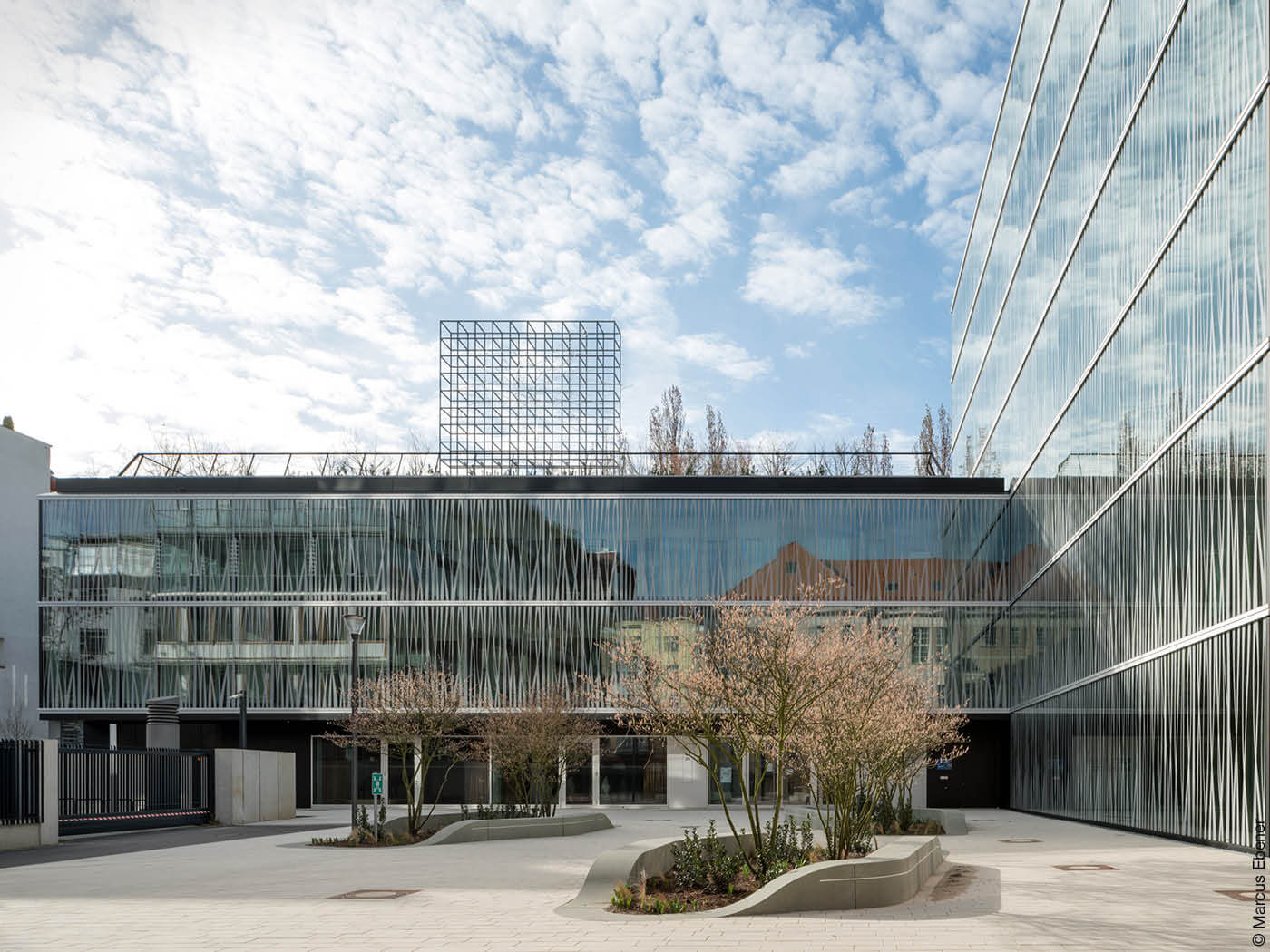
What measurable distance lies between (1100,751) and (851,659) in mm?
15978

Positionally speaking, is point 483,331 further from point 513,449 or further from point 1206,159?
point 1206,159

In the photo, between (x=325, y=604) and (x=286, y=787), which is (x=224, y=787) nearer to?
(x=286, y=787)

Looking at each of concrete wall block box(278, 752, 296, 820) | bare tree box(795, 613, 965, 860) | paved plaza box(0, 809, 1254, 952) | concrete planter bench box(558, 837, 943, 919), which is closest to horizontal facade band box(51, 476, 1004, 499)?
concrete wall block box(278, 752, 296, 820)

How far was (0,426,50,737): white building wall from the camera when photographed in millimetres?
A: 57406

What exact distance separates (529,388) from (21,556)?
25819 mm

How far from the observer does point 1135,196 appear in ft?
89.9

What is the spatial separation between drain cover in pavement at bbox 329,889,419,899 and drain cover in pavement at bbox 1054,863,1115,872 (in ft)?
31.2

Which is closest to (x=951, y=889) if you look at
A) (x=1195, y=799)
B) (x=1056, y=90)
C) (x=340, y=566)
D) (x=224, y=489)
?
(x=1195, y=799)

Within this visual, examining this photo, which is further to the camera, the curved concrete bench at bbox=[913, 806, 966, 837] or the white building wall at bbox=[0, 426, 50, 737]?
the white building wall at bbox=[0, 426, 50, 737]

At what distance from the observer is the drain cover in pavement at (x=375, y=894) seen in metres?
15.4

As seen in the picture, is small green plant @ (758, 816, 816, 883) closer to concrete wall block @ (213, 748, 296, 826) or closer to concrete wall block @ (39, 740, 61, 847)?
concrete wall block @ (39, 740, 61, 847)

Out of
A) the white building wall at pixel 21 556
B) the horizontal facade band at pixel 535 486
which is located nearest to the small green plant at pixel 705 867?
the horizontal facade band at pixel 535 486

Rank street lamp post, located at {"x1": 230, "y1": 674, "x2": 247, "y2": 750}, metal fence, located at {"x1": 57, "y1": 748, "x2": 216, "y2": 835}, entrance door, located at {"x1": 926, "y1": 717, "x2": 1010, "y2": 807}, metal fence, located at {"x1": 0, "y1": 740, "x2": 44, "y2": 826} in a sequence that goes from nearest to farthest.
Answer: metal fence, located at {"x1": 0, "y1": 740, "x2": 44, "y2": 826} → metal fence, located at {"x1": 57, "y1": 748, "x2": 216, "y2": 835} → street lamp post, located at {"x1": 230, "y1": 674, "x2": 247, "y2": 750} → entrance door, located at {"x1": 926, "y1": 717, "x2": 1010, "y2": 807}

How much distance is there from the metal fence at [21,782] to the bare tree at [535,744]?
10.7 metres
